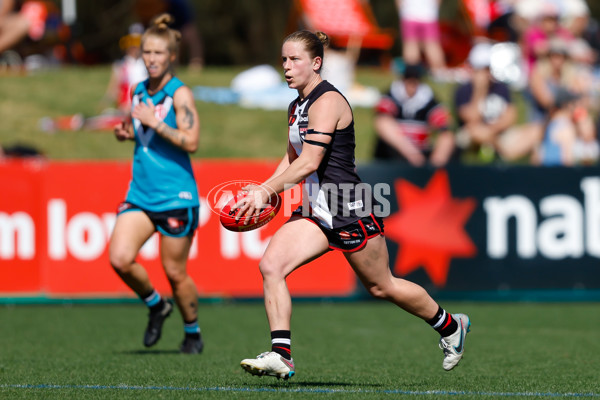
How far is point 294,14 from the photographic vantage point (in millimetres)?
21703

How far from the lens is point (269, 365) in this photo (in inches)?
231

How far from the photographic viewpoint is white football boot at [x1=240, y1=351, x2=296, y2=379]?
581cm

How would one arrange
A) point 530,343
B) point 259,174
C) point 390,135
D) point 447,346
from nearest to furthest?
point 447,346, point 530,343, point 259,174, point 390,135

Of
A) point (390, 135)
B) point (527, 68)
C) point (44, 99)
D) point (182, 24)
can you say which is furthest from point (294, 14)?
point (390, 135)

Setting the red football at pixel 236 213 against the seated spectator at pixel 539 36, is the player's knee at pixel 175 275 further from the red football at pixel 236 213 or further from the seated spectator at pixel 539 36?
the seated spectator at pixel 539 36

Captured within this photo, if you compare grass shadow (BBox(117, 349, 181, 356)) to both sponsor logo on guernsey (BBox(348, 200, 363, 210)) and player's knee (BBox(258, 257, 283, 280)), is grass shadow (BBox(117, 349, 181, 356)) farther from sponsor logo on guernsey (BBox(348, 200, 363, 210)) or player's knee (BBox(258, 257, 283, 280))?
sponsor logo on guernsey (BBox(348, 200, 363, 210))

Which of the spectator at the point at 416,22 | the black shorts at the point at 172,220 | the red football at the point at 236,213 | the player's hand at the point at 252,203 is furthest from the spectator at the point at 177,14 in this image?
the player's hand at the point at 252,203

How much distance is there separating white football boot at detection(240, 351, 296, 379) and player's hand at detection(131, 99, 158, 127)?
2319 mm

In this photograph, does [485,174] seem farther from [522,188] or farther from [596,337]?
[596,337]

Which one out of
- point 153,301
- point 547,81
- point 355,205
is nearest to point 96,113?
point 547,81

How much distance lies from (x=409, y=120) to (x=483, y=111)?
1.67 m

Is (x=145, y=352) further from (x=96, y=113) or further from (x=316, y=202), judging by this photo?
(x=96, y=113)

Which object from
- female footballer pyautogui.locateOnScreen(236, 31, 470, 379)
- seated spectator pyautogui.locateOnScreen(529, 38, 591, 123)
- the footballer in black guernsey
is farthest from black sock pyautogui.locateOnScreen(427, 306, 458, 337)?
seated spectator pyautogui.locateOnScreen(529, 38, 591, 123)

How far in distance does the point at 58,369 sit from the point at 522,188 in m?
6.56
